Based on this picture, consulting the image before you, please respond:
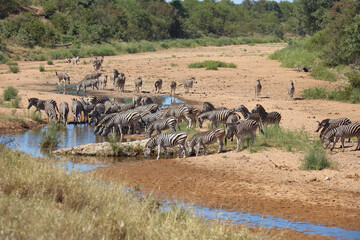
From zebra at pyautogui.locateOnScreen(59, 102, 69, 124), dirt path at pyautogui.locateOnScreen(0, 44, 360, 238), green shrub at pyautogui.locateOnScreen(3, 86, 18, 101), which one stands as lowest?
dirt path at pyautogui.locateOnScreen(0, 44, 360, 238)

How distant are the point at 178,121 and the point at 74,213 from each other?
37.8ft

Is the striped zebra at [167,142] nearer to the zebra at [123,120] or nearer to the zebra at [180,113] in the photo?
the zebra at [123,120]

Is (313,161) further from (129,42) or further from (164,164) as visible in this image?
(129,42)

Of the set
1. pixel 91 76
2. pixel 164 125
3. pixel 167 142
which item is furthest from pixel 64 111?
pixel 91 76

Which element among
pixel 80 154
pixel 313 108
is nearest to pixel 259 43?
pixel 313 108

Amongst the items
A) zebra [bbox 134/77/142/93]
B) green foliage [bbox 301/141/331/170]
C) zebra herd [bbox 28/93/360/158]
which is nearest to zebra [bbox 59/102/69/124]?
zebra herd [bbox 28/93/360/158]

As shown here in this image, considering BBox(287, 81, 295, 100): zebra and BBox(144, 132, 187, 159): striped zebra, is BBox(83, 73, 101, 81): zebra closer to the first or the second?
BBox(287, 81, 295, 100): zebra

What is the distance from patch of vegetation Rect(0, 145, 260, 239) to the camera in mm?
5465

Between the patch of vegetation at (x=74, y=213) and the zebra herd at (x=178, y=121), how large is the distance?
5496 mm

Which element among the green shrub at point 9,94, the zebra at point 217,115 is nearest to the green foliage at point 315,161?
the zebra at point 217,115

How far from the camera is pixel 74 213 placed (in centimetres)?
575

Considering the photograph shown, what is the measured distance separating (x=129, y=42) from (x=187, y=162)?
49.2 metres

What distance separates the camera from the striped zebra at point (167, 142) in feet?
42.2

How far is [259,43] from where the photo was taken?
241 feet
